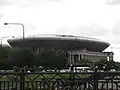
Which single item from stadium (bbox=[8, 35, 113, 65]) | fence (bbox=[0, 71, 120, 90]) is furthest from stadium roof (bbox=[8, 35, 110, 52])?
fence (bbox=[0, 71, 120, 90])

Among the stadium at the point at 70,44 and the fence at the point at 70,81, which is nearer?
the fence at the point at 70,81

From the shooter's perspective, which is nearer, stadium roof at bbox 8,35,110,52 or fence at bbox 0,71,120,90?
fence at bbox 0,71,120,90

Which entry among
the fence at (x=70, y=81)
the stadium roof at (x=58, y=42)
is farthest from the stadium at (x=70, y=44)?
the fence at (x=70, y=81)

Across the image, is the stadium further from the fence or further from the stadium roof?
the fence

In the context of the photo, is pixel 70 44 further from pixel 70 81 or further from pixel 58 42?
pixel 70 81

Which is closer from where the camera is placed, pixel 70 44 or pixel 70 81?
pixel 70 81

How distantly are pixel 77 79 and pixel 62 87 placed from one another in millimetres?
673

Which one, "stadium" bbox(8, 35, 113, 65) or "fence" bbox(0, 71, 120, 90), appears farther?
"stadium" bbox(8, 35, 113, 65)

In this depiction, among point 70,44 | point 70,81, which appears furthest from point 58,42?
point 70,81

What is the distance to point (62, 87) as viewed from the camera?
1244 cm

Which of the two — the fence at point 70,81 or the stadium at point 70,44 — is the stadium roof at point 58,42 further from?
the fence at point 70,81

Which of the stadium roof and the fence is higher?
the fence

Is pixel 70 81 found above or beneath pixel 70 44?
above

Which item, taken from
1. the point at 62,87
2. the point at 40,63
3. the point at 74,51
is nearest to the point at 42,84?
the point at 62,87
